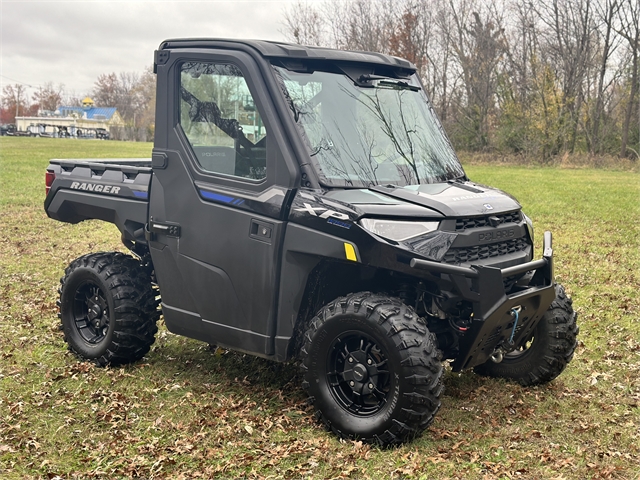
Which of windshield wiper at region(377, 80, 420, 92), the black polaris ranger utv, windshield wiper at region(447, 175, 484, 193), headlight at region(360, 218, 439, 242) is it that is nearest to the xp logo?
the black polaris ranger utv

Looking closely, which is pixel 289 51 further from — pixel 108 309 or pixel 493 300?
pixel 108 309

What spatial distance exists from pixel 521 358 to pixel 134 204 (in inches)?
129

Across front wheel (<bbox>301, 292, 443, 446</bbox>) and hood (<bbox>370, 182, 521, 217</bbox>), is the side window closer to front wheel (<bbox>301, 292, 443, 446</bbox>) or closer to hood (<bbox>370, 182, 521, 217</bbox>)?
hood (<bbox>370, 182, 521, 217</bbox>)

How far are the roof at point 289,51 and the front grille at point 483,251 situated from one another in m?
1.54

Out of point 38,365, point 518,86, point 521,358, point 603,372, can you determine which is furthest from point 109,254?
point 518,86

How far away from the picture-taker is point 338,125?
4.90 meters

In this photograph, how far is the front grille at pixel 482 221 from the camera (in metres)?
4.47

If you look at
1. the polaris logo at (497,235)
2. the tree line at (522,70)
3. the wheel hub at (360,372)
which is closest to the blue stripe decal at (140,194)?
the wheel hub at (360,372)

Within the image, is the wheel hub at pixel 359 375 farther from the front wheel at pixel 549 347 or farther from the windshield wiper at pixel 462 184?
the front wheel at pixel 549 347

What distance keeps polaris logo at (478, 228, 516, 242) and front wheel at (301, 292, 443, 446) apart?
0.66 metres

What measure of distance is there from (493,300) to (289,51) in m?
2.10

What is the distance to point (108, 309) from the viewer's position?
19.5 ft

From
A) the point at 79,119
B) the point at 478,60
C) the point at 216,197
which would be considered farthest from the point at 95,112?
the point at 216,197

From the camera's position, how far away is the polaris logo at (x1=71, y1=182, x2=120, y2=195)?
5.90 meters
